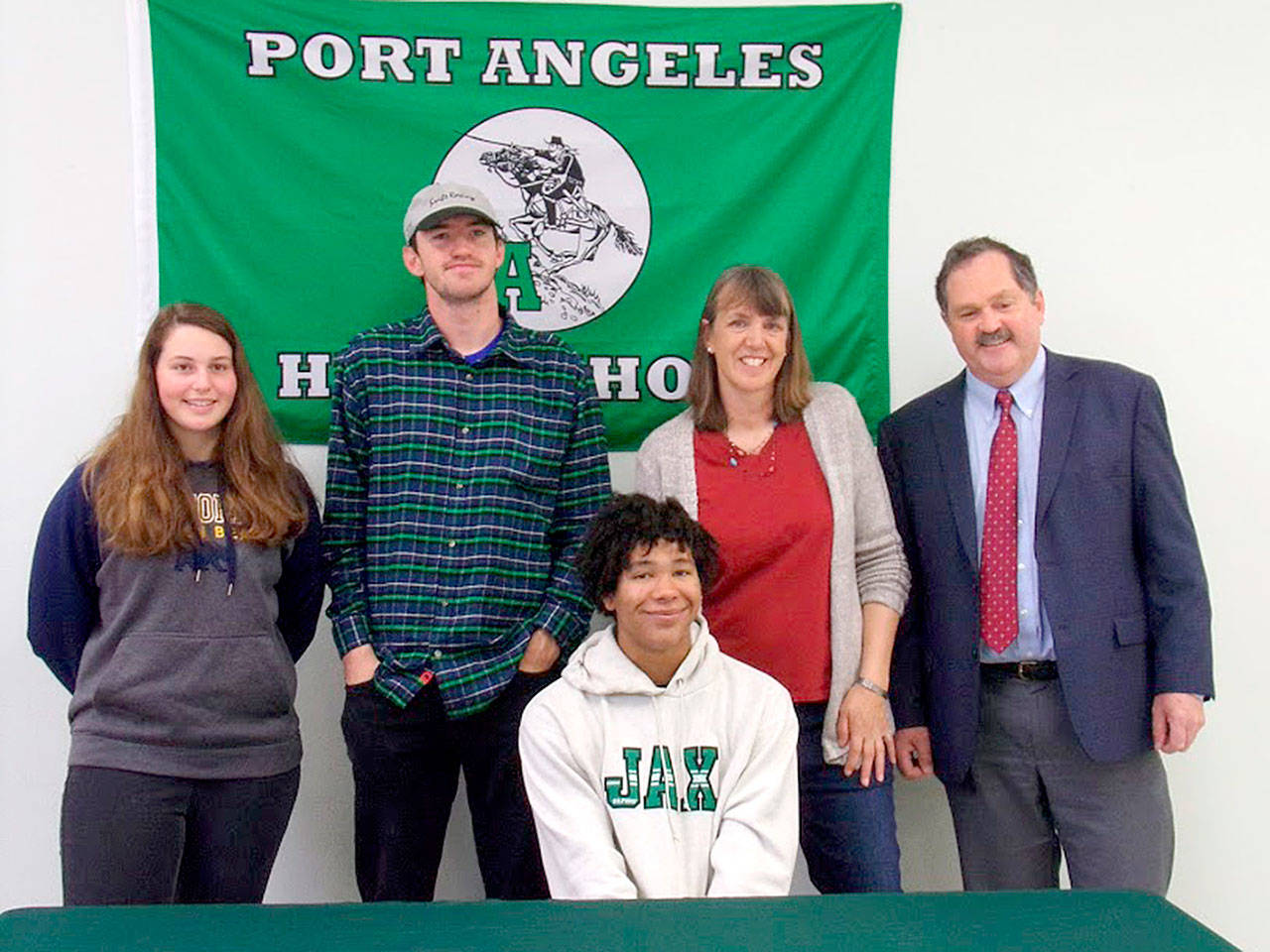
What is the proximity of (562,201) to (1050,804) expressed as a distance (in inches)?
63.0

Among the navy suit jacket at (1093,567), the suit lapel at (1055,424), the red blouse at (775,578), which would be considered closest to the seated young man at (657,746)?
the red blouse at (775,578)

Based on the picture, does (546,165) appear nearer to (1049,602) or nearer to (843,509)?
(843,509)

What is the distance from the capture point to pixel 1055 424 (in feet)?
7.62

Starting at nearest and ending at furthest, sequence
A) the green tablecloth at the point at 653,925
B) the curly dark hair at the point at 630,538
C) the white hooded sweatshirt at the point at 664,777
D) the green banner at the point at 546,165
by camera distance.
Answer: the green tablecloth at the point at 653,925
the white hooded sweatshirt at the point at 664,777
the curly dark hair at the point at 630,538
the green banner at the point at 546,165

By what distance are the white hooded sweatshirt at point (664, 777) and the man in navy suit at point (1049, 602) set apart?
48cm

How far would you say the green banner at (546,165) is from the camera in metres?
2.68

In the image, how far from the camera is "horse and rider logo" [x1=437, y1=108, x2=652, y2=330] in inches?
108

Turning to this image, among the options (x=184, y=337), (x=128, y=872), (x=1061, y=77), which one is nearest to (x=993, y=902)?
(x=128, y=872)

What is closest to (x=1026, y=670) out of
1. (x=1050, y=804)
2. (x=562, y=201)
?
(x=1050, y=804)

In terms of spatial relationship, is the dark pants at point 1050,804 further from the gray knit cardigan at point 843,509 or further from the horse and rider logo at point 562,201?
the horse and rider logo at point 562,201

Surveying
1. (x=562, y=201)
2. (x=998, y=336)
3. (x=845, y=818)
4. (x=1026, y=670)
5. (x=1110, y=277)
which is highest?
(x=562, y=201)

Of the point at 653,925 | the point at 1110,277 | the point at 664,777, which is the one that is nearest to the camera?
the point at 653,925

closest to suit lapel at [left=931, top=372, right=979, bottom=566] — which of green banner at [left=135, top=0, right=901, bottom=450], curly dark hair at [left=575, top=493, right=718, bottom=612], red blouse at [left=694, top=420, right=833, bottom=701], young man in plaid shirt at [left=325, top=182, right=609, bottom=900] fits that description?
red blouse at [left=694, top=420, right=833, bottom=701]

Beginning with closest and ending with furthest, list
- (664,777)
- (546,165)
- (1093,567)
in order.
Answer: (664,777) < (1093,567) < (546,165)
